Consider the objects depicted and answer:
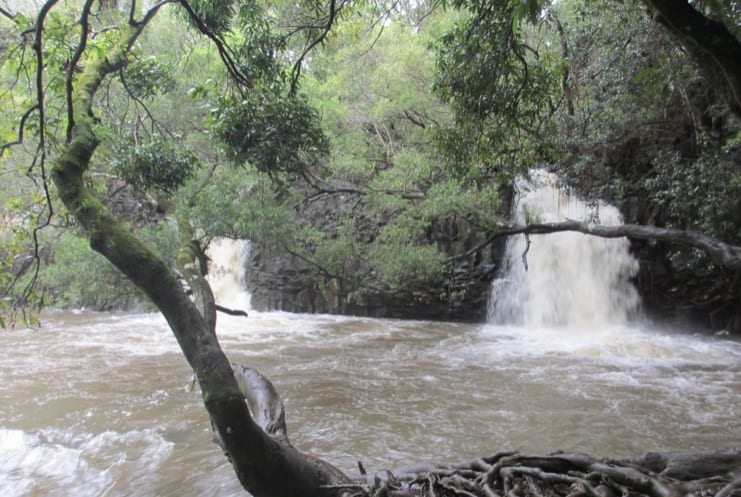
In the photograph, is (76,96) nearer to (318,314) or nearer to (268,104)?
(268,104)

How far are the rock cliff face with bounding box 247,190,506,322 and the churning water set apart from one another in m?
1.87

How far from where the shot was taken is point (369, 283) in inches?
→ 623

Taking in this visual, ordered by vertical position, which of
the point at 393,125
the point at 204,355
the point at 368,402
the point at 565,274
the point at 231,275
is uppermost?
the point at 393,125

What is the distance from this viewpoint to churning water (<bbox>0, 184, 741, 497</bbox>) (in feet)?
18.3

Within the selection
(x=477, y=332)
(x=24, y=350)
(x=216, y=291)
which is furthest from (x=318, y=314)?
(x=24, y=350)

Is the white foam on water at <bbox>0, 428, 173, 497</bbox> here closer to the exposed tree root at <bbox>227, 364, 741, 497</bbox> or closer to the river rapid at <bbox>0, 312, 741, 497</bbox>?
the river rapid at <bbox>0, 312, 741, 497</bbox>

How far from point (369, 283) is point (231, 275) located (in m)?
6.27

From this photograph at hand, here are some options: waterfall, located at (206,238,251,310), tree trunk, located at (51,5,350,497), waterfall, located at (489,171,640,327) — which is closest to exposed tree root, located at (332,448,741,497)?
tree trunk, located at (51,5,350,497)

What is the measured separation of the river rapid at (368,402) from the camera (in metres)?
5.55

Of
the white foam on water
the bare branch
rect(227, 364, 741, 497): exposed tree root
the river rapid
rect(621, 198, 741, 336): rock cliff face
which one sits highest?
the bare branch

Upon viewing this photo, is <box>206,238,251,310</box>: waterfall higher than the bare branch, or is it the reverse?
the bare branch

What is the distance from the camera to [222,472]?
5.18 m

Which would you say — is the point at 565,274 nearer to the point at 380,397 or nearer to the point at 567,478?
the point at 380,397

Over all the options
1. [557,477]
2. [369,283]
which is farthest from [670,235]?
[369,283]
